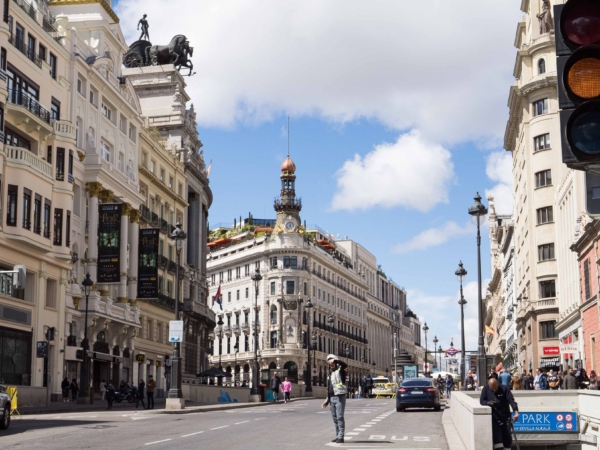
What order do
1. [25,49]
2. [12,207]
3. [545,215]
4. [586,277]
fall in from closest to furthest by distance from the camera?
[12,207]
[25,49]
[586,277]
[545,215]

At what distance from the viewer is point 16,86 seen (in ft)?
138

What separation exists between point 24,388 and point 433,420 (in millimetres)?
18368

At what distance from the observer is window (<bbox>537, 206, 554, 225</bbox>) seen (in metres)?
64.1

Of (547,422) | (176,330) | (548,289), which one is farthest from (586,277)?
(547,422)

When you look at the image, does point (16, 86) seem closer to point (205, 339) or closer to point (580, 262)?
point (580, 262)

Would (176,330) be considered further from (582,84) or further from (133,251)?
(582,84)

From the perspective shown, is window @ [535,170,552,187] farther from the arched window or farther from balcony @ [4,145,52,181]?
balcony @ [4,145,52,181]

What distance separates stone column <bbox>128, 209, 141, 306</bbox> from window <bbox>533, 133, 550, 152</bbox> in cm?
2957

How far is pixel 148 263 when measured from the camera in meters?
59.3

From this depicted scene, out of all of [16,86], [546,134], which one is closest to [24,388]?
[16,86]

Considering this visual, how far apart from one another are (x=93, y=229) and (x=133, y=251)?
7.30 m

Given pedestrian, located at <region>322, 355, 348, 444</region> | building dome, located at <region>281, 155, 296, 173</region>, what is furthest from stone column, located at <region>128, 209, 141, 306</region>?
building dome, located at <region>281, 155, 296, 173</region>

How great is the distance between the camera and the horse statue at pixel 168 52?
76000 millimetres

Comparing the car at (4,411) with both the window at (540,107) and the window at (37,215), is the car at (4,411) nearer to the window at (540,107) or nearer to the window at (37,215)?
the window at (37,215)
